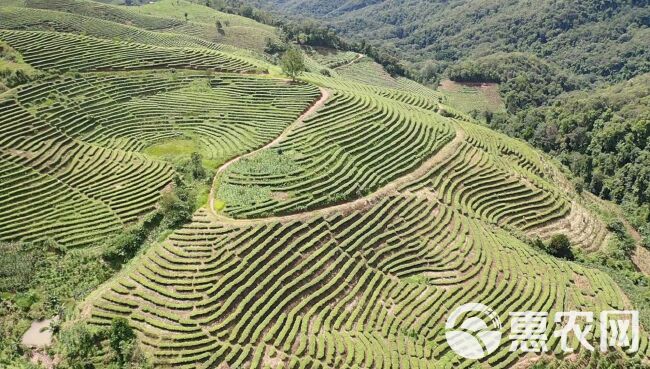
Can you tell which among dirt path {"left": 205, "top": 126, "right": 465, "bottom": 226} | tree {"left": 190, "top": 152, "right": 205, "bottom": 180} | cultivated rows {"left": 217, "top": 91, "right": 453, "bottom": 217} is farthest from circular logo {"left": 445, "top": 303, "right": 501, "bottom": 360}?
tree {"left": 190, "top": 152, "right": 205, "bottom": 180}

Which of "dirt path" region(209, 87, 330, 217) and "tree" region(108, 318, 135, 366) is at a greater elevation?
"dirt path" region(209, 87, 330, 217)

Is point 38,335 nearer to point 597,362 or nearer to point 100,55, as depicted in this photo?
point 597,362

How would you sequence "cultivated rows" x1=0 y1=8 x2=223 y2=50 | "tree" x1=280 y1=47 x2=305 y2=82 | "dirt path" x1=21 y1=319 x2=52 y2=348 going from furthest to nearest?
"cultivated rows" x1=0 y1=8 x2=223 y2=50 < "tree" x1=280 y1=47 x2=305 y2=82 < "dirt path" x1=21 y1=319 x2=52 y2=348

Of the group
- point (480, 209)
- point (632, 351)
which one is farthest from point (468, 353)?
point (480, 209)

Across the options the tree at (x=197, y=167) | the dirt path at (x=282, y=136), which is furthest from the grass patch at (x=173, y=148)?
the dirt path at (x=282, y=136)

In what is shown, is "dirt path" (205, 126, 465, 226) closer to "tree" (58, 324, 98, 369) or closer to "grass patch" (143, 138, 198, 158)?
"grass patch" (143, 138, 198, 158)

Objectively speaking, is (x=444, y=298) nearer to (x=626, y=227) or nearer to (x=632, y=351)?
(x=632, y=351)
